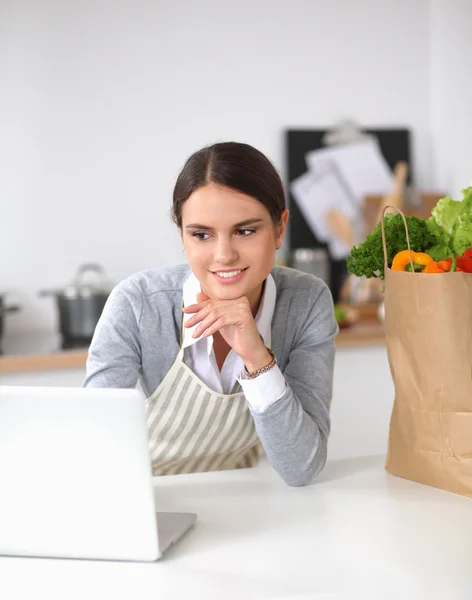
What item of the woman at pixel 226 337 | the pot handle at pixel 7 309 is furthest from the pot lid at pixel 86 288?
the woman at pixel 226 337

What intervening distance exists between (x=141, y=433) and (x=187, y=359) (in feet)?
1.74

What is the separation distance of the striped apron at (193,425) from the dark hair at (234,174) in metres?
0.29

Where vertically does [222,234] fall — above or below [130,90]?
below

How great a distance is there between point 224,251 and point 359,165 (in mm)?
1819

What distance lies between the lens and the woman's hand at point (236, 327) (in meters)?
1.33

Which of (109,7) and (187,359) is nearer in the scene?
(187,359)

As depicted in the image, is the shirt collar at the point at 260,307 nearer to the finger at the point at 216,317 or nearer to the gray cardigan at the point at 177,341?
the gray cardigan at the point at 177,341

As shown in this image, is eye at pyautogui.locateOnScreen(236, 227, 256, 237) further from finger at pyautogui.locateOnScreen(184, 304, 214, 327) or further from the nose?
finger at pyautogui.locateOnScreen(184, 304, 214, 327)

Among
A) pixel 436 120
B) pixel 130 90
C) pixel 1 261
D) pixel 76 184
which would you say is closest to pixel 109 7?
pixel 130 90

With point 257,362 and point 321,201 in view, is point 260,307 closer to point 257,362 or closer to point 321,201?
point 257,362

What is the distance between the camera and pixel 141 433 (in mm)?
969

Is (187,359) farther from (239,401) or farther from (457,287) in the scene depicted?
(457,287)

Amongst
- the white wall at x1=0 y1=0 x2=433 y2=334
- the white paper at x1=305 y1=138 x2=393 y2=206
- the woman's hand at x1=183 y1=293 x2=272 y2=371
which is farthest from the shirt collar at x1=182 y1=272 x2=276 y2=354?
the white paper at x1=305 y1=138 x2=393 y2=206

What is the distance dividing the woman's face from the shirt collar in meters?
0.08
